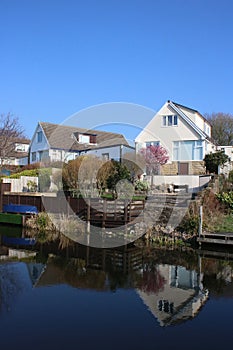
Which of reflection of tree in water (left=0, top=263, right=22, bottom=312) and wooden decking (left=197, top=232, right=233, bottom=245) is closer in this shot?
reflection of tree in water (left=0, top=263, right=22, bottom=312)

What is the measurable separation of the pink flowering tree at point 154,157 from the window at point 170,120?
9.73 feet

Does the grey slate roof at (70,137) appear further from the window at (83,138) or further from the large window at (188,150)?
the large window at (188,150)

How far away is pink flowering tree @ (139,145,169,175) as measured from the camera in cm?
2997

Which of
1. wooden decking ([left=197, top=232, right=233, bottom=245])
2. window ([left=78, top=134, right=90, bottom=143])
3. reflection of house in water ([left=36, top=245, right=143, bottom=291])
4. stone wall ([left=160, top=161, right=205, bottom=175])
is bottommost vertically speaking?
reflection of house in water ([left=36, top=245, right=143, bottom=291])

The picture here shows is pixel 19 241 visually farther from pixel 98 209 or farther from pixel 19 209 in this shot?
pixel 19 209

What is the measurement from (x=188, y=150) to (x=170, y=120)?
381 cm

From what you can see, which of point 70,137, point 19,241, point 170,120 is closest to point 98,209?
point 19,241

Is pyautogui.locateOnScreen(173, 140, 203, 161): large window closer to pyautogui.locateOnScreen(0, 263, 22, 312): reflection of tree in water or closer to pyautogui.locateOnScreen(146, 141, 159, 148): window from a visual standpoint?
pyautogui.locateOnScreen(146, 141, 159, 148): window

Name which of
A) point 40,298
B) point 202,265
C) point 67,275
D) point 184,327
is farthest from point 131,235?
point 184,327

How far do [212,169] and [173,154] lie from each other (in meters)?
6.38

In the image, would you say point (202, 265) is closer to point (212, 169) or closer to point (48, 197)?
point (48, 197)

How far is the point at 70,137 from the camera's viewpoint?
42.1 metres

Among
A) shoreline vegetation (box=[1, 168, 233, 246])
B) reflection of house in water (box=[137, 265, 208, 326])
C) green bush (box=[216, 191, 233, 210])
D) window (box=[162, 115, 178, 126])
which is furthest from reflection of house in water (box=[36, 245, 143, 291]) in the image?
window (box=[162, 115, 178, 126])

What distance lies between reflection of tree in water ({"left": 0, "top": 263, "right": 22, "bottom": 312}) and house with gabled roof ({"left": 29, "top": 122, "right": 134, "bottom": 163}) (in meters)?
26.4
